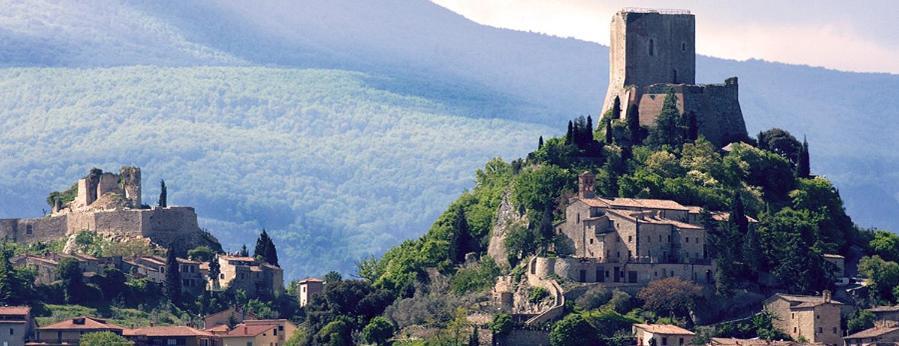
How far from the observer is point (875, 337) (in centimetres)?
11362

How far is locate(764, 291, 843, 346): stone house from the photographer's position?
115 metres

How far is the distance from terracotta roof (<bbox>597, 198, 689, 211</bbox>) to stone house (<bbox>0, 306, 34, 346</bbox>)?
24.0 meters

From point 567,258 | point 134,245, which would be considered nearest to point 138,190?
point 134,245

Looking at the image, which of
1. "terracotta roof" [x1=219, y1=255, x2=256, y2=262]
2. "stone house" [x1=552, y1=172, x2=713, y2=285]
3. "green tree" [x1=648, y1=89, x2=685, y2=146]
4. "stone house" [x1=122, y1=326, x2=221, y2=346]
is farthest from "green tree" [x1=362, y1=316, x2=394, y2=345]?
"terracotta roof" [x1=219, y1=255, x2=256, y2=262]

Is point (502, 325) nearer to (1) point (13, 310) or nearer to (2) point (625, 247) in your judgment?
(2) point (625, 247)

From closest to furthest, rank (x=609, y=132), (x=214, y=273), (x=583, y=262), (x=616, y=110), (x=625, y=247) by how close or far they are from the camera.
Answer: (x=583, y=262) → (x=625, y=247) → (x=609, y=132) → (x=616, y=110) → (x=214, y=273)

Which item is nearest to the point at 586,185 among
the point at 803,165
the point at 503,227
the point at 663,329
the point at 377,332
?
the point at 503,227

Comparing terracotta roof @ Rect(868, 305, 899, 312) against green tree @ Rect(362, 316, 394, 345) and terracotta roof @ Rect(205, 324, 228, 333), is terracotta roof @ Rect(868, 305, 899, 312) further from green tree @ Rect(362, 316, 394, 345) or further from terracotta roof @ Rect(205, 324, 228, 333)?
terracotta roof @ Rect(205, 324, 228, 333)

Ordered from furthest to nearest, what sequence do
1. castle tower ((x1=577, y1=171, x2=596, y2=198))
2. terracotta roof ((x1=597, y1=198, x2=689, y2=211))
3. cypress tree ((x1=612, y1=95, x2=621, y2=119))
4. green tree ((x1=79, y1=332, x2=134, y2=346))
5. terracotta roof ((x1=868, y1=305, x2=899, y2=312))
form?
1. cypress tree ((x1=612, y1=95, x2=621, y2=119))
2. castle tower ((x1=577, y1=171, x2=596, y2=198))
3. terracotta roof ((x1=597, y1=198, x2=689, y2=211))
4. green tree ((x1=79, y1=332, x2=134, y2=346))
5. terracotta roof ((x1=868, y1=305, x2=899, y2=312))

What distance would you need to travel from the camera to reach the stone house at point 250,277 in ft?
446

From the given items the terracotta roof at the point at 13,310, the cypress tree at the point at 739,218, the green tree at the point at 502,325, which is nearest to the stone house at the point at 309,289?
the terracotta roof at the point at 13,310

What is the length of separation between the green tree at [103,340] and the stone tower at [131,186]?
22.9 meters

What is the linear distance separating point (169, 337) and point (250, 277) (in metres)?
13.3

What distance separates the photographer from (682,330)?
114 meters
